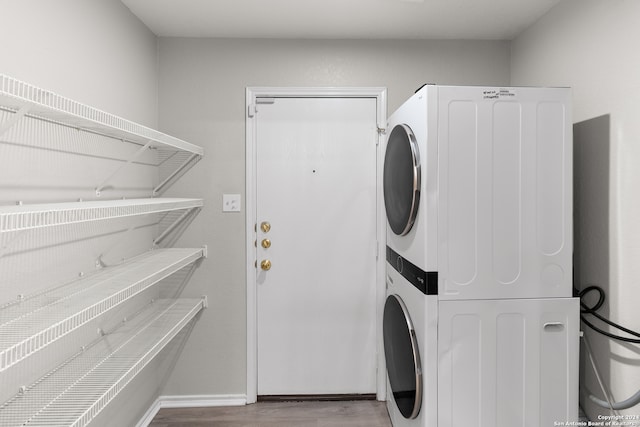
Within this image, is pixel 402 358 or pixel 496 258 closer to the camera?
pixel 496 258

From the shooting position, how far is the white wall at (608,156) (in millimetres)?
1509

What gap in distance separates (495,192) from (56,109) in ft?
4.95

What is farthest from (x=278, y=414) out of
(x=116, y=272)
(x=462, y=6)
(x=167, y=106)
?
(x=462, y=6)

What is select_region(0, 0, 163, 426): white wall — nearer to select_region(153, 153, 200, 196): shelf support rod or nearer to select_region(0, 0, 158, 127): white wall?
select_region(0, 0, 158, 127): white wall

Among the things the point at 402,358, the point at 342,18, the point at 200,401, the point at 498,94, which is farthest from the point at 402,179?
the point at 200,401

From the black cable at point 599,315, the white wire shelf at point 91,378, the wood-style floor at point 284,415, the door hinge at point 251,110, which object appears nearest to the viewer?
the white wire shelf at point 91,378

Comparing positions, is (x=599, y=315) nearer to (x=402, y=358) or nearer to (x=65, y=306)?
(x=402, y=358)

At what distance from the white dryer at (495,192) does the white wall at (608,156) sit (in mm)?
211

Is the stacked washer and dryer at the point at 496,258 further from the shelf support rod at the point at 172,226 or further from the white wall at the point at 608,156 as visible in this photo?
the shelf support rod at the point at 172,226

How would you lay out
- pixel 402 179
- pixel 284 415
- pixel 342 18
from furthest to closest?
pixel 284 415
pixel 342 18
pixel 402 179

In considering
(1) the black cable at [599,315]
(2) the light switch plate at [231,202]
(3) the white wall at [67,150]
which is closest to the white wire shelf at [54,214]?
(3) the white wall at [67,150]

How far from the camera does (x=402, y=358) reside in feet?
5.98

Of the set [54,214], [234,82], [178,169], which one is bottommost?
[54,214]

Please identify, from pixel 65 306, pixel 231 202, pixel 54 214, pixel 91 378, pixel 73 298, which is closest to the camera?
pixel 54 214
